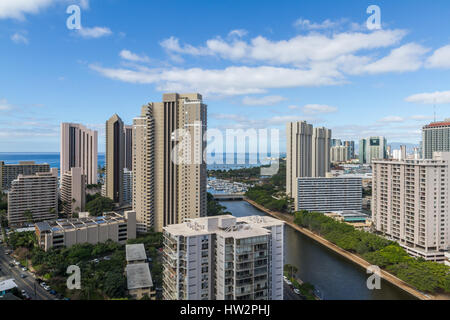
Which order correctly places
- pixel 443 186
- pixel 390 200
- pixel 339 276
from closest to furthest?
1. pixel 339 276
2. pixel 443 186
3. pixel 390 200

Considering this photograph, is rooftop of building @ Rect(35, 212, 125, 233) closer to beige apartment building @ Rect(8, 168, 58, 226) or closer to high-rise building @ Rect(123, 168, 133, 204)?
beige apartment building @ Rect(8, 168, 58, 226)

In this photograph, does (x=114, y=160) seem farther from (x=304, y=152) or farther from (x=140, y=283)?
(x=140, y=283)

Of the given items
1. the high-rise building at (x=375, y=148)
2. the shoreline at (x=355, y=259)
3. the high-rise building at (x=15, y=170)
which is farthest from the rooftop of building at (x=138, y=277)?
the high-rise building at (x=375, y=148)

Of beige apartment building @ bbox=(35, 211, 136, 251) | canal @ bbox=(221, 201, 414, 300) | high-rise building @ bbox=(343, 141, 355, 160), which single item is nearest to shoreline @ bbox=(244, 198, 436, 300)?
canal @ bbox=(221, 201, 414, 300)

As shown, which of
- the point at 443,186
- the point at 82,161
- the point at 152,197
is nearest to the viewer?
the point at 443,186

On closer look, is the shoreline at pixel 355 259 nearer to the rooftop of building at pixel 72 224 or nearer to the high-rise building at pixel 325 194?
the high-rise building at pixel 325 194

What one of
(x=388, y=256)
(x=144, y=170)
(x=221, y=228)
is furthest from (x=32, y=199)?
(x=388, y=256)
